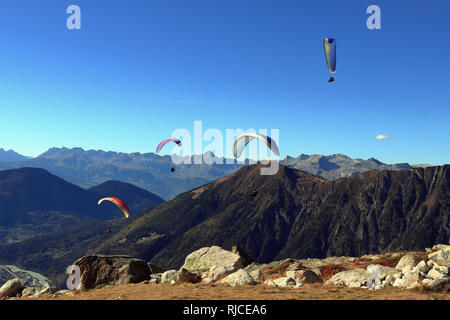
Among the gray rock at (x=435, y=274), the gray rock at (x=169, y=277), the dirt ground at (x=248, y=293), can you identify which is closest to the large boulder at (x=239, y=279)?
the dirt ground at (x=248, y=293)

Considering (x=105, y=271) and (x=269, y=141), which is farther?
(x=269, y=141)

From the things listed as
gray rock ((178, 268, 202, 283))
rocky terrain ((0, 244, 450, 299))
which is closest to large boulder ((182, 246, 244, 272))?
rocky terrain ((0, 244, 450, 299))

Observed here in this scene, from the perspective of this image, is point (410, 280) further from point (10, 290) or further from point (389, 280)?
point (10, 290)

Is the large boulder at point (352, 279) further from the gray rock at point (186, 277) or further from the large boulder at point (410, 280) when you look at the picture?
the gray rock at point (186, 277)

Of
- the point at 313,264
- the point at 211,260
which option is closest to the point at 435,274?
the point at 313,264
